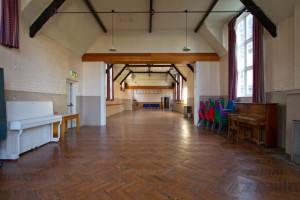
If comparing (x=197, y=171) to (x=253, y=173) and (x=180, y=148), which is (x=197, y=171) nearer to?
(x=253, y=173)

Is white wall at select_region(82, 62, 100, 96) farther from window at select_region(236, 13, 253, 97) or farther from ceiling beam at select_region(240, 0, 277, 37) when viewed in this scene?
ceiling beam at select_region(240, 0, 277, 37)

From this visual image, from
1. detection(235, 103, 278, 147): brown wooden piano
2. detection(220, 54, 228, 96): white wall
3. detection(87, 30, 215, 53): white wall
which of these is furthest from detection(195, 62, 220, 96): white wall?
detection(235, 103, 278, 147): brown wooden piano

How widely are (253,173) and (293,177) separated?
1.64 feet

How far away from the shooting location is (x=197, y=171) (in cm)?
273

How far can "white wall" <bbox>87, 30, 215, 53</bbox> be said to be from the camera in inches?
295

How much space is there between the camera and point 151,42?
24.7 ft

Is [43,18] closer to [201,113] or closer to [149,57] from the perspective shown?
[149,57]

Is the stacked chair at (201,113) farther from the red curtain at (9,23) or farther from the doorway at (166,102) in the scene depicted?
the doorway at (166,102)

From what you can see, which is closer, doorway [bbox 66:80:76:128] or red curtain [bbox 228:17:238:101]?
red curtain [bbox 228:17:238:101]

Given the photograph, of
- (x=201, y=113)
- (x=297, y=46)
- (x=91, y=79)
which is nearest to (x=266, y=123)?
(x=297, y=46)

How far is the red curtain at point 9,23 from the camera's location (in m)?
3.38

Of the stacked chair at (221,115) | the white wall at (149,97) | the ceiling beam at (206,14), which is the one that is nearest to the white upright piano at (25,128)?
the stacked chair at (221,115)

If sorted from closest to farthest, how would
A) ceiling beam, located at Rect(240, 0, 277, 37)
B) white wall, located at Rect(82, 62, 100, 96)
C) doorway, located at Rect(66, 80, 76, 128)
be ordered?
ceiling beam, located at Rect(240, 0, 277, 37) → doorway, located at Rect(66, 80, 76, 128) → white wall, located at Rect(82, 62, 100, 96)

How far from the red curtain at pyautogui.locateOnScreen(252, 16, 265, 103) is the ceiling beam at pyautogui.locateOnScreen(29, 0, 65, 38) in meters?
5.00
